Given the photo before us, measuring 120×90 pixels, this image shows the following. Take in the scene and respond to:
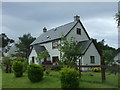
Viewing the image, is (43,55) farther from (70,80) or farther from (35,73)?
(70,80)

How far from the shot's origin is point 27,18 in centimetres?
1741

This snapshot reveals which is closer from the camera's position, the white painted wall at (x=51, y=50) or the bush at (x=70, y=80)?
the bush at (x=70, y=80)

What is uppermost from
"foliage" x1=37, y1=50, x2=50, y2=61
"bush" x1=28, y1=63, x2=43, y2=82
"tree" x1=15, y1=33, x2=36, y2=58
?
"tree" x1=15, y1=33, x2=36, y2=58

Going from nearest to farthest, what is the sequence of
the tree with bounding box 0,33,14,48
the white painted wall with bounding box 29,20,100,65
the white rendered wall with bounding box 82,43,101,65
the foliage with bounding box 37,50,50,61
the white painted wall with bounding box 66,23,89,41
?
the white rendered wall with bounding box 82,43,101,65, the white painted wall with bounding box 29,20,100,65, the foliage with bounding box 37,50,50,61, the white painted wall with bounding box 66,23,89,41, the tree with bounding box 0,33,14,48

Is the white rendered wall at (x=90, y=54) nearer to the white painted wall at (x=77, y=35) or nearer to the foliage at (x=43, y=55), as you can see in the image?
the white painted wall at (x=77, y=35)

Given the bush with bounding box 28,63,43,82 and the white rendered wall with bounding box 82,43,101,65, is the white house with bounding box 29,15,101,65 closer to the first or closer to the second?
the white rendered wall with bounding box 82,43,101,65

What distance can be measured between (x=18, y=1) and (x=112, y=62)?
9141 mm

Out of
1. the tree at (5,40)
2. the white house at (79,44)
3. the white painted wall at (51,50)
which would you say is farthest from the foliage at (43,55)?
the tree at (5,40)

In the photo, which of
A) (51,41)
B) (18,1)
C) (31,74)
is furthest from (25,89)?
(51,41)

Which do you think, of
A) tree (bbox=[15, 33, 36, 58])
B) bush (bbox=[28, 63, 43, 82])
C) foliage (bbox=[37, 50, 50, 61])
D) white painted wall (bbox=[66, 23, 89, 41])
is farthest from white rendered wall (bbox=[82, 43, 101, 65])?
tree (bbox=[15, 33, 36, 58])

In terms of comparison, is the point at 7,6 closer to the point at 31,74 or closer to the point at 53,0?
the point at 53,0

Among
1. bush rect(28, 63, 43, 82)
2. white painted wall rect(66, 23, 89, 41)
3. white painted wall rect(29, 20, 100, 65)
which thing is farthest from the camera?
white painted wall rect(66, 23, 89, 41)

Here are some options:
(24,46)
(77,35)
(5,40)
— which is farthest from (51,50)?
Answer: (5,40)

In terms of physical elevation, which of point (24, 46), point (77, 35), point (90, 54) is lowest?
point (90, 54)
